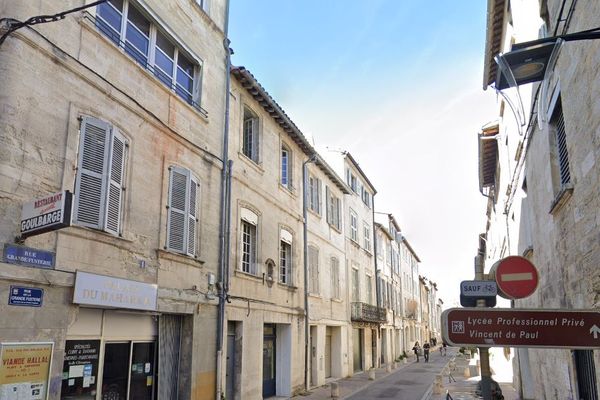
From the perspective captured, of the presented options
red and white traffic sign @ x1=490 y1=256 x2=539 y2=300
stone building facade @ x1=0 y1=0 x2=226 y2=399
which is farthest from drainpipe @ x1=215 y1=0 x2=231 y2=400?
red and white traffic sign @ x1=490 y1=256 x2=539 y2=300

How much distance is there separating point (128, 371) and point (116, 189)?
3.26 meters

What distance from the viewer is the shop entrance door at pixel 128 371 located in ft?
28.3

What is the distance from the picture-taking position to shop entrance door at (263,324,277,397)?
1527 cm

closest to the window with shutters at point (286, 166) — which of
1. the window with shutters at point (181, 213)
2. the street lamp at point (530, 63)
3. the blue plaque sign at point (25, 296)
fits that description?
the window with shutters at point (181, 213)

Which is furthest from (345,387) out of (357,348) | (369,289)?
(369,289)

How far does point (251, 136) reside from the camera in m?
15.4

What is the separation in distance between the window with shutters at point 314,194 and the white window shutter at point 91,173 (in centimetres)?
1171

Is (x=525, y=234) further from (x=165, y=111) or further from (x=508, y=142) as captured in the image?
(x=165, y=111)

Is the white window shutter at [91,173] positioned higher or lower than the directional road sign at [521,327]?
higher

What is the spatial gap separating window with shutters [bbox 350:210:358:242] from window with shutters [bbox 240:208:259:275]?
12.4 metres

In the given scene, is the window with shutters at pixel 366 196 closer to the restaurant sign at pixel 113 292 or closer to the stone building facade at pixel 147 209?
the stone building facade at pixel 147 209

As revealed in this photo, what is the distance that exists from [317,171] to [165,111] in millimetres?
11072

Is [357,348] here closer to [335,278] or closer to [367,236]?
[335,278]

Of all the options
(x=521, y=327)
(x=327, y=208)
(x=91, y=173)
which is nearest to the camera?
(x=521, y=327)
